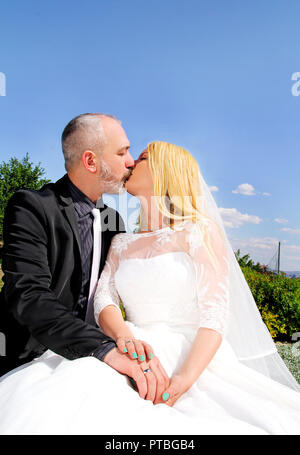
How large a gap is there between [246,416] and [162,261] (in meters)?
1.38

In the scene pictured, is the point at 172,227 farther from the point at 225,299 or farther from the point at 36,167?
the point at 36,167

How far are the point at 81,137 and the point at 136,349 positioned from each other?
6.96 ft

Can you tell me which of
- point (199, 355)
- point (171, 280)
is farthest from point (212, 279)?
point (199, 355)

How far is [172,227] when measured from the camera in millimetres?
3449

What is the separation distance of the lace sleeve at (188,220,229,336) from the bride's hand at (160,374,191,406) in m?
0.44

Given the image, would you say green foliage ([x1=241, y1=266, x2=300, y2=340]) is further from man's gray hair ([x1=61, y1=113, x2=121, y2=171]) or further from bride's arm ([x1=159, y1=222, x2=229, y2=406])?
man's gray hair ([x1=61, y1=113, x2=121, y2=171])

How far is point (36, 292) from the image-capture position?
2885 millimetres

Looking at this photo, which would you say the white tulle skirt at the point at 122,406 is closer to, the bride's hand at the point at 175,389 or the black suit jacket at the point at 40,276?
the bride's hand at the point at 175,389

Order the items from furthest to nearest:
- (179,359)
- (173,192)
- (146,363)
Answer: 1. (173,192)
2. (179,359)
3. (146,363)

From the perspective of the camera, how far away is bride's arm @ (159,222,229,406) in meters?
2.55

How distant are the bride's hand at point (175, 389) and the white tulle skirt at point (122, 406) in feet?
0.17

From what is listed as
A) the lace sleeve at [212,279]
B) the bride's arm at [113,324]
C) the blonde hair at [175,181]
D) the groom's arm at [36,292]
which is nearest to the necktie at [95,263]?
the groom's arm at [36,292]

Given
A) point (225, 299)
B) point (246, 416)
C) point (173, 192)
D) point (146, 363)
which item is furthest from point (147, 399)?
point (173, 192)

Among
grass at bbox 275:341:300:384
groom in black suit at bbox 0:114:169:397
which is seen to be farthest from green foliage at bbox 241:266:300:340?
groom in black suit at bbox 0:114:169:397
